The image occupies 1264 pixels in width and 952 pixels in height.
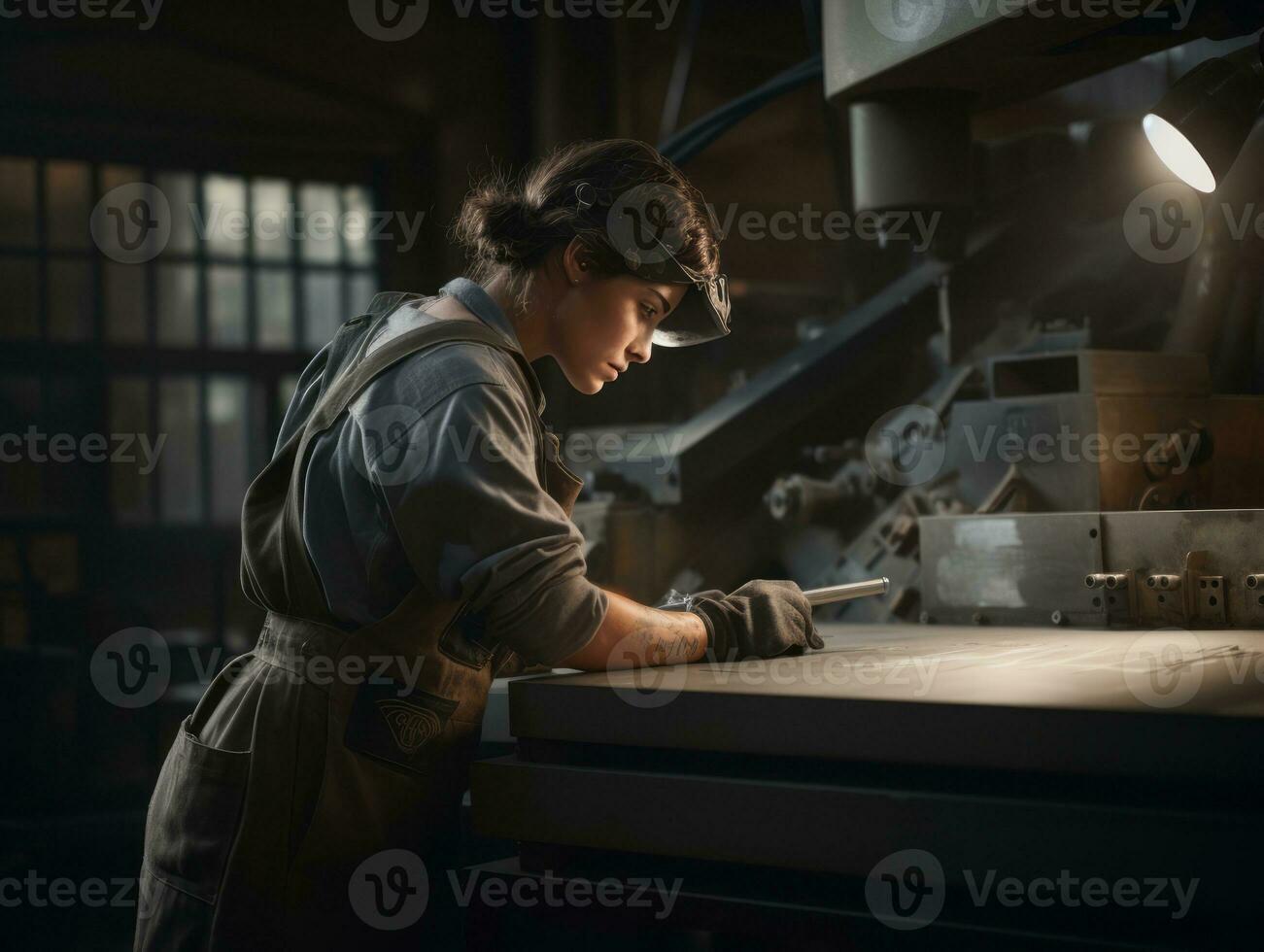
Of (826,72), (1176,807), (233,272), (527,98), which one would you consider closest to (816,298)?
(527,98)

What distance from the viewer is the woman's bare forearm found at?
1.34 metres

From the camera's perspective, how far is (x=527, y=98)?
4.17 meters

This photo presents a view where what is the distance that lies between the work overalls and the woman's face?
0.13 m

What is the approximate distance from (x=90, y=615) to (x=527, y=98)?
225cm

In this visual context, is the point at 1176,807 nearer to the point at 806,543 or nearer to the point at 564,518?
the point at 564,518

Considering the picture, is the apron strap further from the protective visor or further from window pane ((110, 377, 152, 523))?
window pane ((110, 377, 152, 523))
